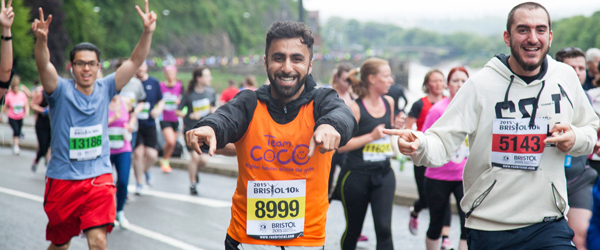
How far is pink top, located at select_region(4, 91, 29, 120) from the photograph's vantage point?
549 inches

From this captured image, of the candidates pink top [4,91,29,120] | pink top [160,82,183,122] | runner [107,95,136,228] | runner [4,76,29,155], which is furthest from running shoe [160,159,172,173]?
pink top [4,91,29,120]

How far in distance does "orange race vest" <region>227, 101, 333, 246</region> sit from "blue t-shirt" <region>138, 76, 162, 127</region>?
6.14 meters

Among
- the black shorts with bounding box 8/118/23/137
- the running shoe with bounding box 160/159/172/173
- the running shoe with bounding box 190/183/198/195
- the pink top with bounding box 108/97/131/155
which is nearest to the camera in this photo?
the pink top with bounding box 108/97/131/155

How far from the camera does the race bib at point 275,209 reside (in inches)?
112

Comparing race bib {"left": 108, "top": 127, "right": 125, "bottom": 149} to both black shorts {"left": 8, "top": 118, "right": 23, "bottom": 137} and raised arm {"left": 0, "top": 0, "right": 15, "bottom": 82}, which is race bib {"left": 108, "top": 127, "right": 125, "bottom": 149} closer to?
raised arm {"left": 0, "top": 0, "right": 15, "bottom": 82}

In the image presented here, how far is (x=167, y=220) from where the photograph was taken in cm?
688

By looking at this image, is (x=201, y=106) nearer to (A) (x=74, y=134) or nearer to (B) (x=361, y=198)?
(A) (x=74, y=134)

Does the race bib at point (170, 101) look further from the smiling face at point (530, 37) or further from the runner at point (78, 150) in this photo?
the smiling face at point (530, 37)

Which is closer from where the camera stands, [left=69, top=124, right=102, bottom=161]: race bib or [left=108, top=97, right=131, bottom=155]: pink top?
[left=69, top=124, right=102, bottom=161]: race bib

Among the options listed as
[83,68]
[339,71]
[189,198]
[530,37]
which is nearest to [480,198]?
[530,37]

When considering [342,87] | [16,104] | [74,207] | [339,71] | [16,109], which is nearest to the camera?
[74,207]

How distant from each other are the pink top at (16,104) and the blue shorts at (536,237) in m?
13.6

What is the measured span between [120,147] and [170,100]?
3614 mm

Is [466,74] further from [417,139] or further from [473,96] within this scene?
[417,139]
